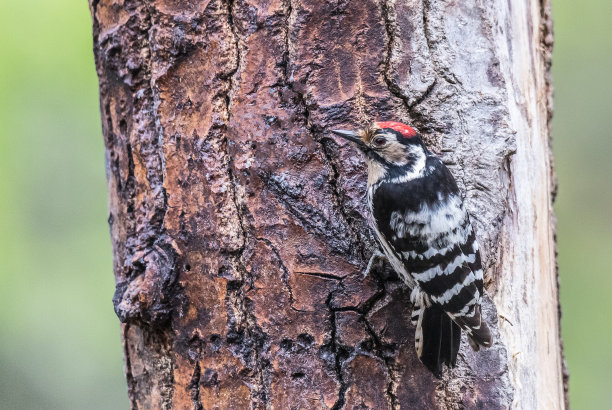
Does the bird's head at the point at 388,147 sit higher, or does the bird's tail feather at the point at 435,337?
the bird's head at the point at 388,147

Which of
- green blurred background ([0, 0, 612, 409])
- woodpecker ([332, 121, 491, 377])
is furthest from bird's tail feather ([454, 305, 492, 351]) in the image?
green blurred background ([0, 0, 612, 409])

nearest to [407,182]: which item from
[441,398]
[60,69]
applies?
[441,398]

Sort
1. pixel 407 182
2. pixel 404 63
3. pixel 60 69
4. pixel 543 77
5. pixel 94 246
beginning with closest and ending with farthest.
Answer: pixel 404 63, pixel 407 182, pixel 543 77, pixel 60 69, pixel 94 246

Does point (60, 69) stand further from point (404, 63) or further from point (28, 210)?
point (404, 63)

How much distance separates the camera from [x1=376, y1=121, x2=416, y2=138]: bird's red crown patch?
2.09m

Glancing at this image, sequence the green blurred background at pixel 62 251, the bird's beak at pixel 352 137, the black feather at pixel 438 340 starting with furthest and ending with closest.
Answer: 1. the green blurred background at pixel 62 251
2. the bird's beak at pixel 352 137
3. the black feather at pixel 438 340

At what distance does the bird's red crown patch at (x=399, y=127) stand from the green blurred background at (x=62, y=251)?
342 centimetres

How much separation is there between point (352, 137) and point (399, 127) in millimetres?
159

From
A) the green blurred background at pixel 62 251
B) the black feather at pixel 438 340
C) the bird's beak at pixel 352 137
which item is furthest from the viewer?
the green blurred background at pixel 62 251

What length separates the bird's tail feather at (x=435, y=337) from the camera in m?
1.94

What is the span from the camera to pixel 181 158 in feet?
7.13

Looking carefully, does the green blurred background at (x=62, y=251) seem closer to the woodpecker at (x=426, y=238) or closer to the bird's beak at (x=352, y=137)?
the woodpecker at (x=426, y=238)

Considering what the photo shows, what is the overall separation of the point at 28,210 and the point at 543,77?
3984 millimetres

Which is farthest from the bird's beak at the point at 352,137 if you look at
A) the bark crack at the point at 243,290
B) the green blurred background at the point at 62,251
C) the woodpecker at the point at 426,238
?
the green blurred background at the point at 62,251
